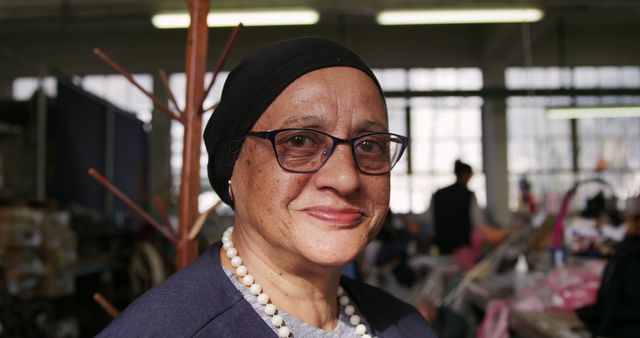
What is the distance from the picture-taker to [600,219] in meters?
3.63

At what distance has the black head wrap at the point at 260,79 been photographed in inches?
32.2

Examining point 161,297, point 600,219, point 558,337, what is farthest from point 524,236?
point 161,297

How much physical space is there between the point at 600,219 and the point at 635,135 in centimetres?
714

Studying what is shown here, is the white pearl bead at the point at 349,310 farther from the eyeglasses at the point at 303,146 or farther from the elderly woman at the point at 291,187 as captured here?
the eyeglasses at the point at 303,146

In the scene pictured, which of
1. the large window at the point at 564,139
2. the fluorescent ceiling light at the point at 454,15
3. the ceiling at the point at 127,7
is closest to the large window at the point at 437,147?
the large window at the point at 564,139

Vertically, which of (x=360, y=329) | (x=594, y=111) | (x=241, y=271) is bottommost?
(x=360, y=329)

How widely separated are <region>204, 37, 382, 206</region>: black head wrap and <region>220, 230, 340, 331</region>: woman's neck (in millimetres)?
140

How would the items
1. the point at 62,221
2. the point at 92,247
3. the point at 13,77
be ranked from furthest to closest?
the point at 13,77, the point at 92,247, the point at 62,221

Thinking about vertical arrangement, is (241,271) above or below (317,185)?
below

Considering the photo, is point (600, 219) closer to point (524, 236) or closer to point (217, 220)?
point (524, 236)

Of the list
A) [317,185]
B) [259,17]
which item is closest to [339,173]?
[317,185]

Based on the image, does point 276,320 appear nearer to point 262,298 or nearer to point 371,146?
point 262,298

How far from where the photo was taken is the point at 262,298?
2.69ft

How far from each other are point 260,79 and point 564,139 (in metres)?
10.8
